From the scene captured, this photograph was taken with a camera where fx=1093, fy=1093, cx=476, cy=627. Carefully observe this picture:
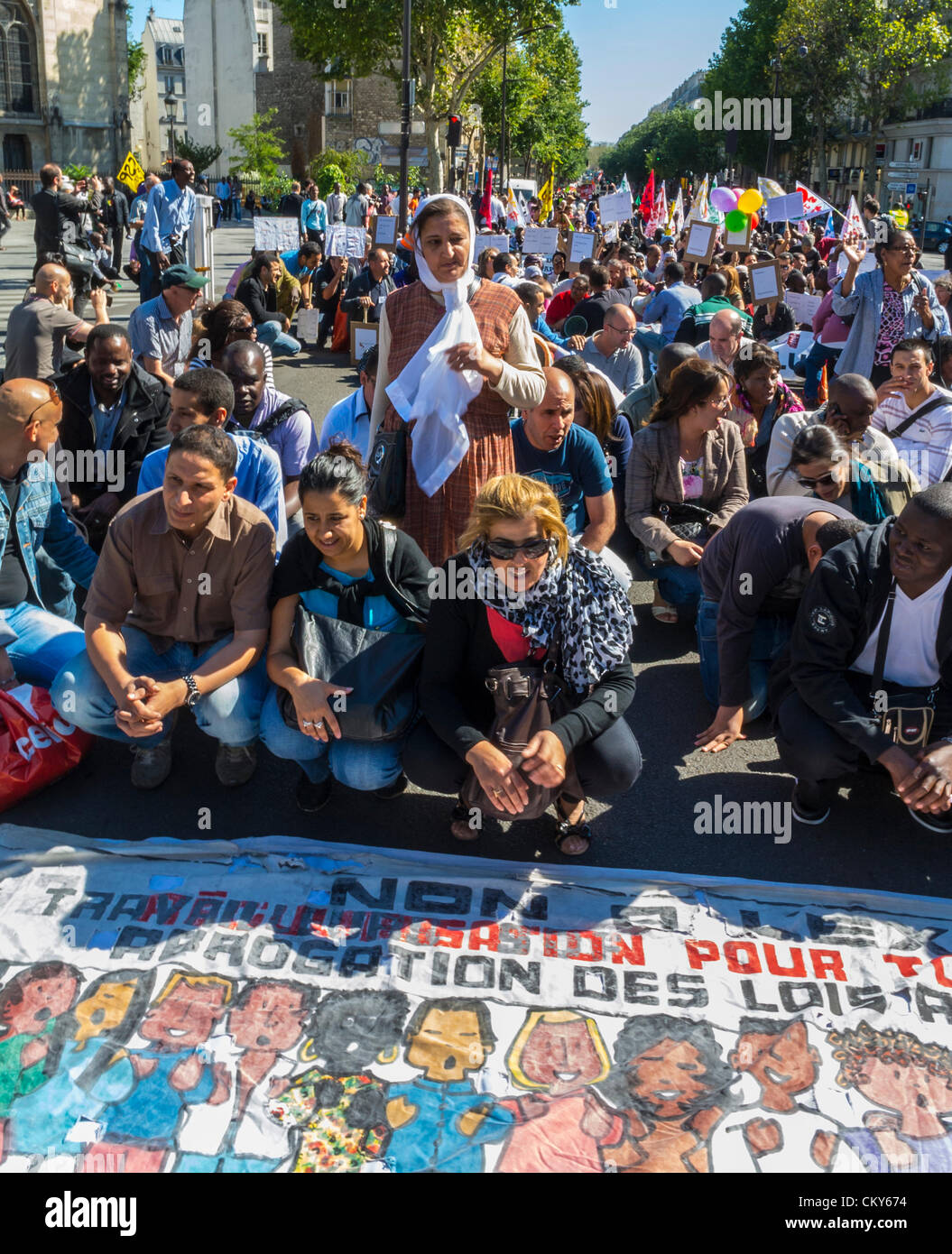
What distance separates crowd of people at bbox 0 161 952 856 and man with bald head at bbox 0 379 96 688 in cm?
1

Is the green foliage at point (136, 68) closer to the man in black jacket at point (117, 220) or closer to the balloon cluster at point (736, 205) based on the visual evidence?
the man in black jacket at point (117, 220)

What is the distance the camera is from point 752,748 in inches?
179

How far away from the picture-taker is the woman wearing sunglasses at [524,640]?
3.38 metres

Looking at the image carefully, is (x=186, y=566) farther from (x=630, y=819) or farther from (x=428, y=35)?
(x=428, y=35)

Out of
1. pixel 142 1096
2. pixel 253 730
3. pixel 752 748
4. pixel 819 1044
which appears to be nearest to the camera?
pixel 142 1096

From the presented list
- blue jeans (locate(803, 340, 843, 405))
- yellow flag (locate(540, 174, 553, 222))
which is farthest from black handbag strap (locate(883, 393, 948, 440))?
yellow flag (locate(540, 174, 553, 222))

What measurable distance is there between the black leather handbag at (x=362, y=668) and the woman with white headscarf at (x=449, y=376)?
72 centimetres

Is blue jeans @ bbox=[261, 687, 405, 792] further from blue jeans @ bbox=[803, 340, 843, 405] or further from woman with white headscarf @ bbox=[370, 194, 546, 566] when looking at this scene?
blue jeans @ bbox=[803, 340, 843, 405]

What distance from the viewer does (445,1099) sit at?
8.66 feet

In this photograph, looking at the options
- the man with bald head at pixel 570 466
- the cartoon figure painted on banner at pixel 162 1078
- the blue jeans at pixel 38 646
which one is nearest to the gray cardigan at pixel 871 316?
the man with bald head at pixel 570 466
